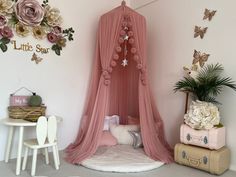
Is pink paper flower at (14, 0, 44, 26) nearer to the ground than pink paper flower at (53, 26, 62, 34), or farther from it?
farther from it

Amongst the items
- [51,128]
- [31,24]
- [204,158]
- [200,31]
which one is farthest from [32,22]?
[204,158]

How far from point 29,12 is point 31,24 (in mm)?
155

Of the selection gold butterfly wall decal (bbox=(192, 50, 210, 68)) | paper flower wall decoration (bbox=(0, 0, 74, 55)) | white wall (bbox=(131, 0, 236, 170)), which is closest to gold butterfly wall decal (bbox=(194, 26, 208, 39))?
white wall (bbox=(131, 0, 236, 170))

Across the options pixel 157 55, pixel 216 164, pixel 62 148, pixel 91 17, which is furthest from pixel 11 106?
Answer: pixel 216 164

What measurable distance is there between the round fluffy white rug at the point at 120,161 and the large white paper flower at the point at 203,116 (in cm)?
67

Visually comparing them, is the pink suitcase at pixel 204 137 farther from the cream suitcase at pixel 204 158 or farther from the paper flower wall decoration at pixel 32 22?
the paper flower wall decoration at pixel 32 22

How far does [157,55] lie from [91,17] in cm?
123

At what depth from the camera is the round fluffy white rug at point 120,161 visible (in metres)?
2.82

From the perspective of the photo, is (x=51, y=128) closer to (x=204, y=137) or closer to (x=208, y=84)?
(x=204, y=137)

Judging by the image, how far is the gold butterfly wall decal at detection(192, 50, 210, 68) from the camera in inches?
126

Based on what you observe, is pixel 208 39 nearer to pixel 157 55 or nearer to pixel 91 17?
pixel 157 55

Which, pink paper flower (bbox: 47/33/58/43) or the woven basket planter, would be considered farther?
pink paper flower (bbox: 47/33/58/43)

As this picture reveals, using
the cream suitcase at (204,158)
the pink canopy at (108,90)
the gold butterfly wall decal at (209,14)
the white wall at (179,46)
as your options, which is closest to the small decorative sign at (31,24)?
the pink canopy at (108,90)

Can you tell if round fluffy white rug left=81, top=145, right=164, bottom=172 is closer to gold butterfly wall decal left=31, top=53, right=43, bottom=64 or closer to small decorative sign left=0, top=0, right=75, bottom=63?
gold butterfly wall decal left=31, top=53, right=43, bottom=64
